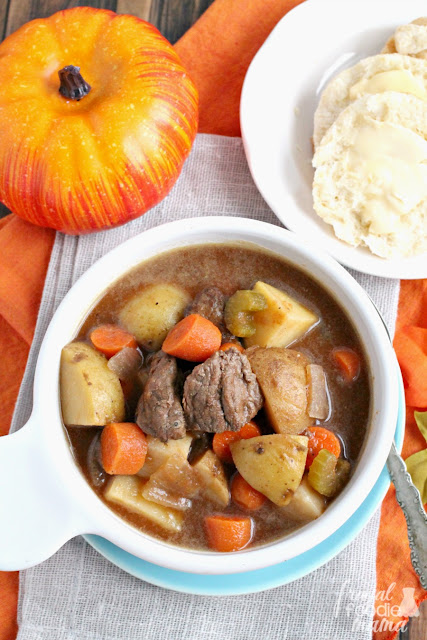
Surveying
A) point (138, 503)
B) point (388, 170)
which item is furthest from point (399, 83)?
point (138, 503)

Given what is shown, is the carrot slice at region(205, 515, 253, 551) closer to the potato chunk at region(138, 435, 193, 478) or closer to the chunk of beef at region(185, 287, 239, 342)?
the potato chunk at region(138, 435, 193, 478)

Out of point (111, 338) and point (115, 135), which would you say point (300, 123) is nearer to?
point (115, 135)

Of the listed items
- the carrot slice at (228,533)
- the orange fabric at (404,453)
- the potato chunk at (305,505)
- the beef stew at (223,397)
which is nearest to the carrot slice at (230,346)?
the beef stew at (223,397)

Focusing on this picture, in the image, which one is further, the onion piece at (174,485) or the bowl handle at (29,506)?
the onion piece at (174,485)

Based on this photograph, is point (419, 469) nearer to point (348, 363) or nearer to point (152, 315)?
point (348, 363)

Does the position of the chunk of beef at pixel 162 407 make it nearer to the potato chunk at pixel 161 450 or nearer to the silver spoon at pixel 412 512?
the potato chunk at pixel 161 450

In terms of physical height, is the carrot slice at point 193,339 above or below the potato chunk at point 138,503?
above

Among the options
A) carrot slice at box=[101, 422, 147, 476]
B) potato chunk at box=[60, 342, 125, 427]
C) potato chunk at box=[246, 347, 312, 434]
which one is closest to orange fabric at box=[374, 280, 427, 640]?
potato chunk at box=[246, 347, 312, 434]
